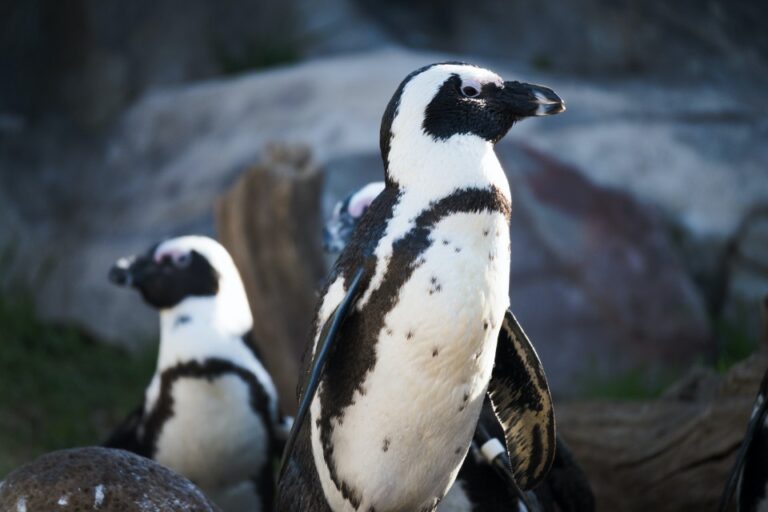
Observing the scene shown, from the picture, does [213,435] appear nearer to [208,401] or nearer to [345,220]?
[208,401]

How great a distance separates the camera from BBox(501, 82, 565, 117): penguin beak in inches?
106

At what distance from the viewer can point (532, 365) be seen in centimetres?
285

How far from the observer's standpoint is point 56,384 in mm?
6805

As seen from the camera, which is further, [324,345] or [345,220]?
[345,220]

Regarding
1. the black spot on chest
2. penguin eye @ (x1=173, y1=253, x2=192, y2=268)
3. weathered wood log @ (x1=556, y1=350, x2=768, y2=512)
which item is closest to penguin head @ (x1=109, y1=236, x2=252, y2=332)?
penguin eye @ (x1=173, y1=253, x2=192, y2=268)

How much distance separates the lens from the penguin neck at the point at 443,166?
2.57 meters

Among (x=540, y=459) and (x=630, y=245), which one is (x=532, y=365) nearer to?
(x=540, y=459)

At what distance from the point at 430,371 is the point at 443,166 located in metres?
0.42

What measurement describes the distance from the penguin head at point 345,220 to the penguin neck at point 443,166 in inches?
40.0

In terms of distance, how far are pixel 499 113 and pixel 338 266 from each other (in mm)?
475

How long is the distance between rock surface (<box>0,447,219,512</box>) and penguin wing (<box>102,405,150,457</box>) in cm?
126

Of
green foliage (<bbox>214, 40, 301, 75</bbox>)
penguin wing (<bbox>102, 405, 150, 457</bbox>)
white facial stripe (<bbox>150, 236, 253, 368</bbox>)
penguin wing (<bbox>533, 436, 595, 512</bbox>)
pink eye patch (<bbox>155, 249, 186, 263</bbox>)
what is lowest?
green foliage (<bbox>214, 40, 301, 75</bbox>)

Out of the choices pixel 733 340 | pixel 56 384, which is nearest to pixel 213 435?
pixel 56 384

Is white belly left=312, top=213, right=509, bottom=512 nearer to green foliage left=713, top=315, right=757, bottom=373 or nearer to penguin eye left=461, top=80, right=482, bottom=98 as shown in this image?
penguin eye left=461, top=80, right=482, bottom=98
